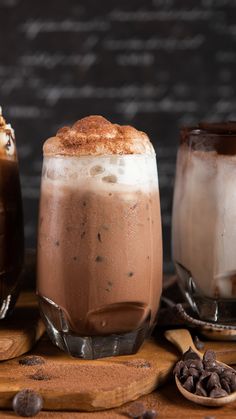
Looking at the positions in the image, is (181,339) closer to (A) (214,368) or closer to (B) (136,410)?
(A) (214,368)

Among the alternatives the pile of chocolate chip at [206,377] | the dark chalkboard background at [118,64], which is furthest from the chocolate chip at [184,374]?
the dark chalkboard background at [118,64]

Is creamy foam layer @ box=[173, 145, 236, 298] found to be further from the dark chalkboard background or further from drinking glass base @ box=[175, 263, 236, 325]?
the dark chalkboard background

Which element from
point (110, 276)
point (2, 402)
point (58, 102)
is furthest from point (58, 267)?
point (58, 102)

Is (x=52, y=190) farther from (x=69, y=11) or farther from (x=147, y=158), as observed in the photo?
(x=69, y=11)

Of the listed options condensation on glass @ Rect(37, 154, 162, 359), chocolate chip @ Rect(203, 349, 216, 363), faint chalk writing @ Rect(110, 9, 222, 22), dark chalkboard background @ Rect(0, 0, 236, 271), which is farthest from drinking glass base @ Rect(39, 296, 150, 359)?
faint chalk writing @ Rect(110, 9, 222, 22)

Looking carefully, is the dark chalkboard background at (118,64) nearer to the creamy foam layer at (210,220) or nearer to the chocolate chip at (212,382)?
the creamy foam layer at (210,220)
